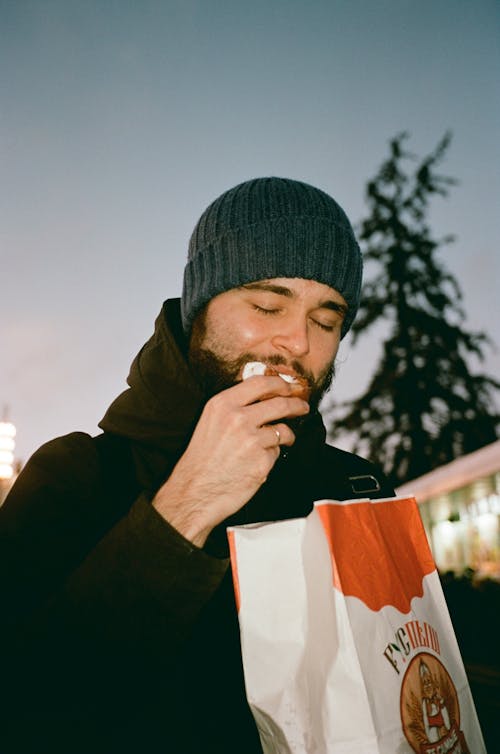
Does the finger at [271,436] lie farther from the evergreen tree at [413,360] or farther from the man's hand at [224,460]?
the evergreen tree at [413,360]

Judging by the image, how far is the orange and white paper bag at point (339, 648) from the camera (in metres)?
1.12

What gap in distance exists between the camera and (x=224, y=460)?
3.88 feet

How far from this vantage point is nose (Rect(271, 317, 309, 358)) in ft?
5.68

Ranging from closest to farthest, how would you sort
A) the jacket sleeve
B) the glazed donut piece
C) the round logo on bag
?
the jacket sleeve, the round logo on bag, the glazed donut piece

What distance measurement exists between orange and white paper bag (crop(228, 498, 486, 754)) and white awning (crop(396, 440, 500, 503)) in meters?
8.19

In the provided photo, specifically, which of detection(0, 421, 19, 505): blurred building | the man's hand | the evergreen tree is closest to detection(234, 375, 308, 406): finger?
the man's hand

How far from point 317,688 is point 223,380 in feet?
3.19

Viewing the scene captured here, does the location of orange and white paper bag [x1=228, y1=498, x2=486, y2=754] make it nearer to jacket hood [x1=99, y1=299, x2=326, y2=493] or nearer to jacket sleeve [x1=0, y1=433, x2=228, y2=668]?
jacket sleeve [x1=0, y1=433, x2=228, y2=668]

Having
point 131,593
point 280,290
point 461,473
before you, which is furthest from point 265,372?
point 461,473

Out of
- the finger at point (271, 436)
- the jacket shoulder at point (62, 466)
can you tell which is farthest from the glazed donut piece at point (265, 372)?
the jacket shoulder at point (62, 466)

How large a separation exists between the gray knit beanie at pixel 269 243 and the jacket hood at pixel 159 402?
27 centimetres

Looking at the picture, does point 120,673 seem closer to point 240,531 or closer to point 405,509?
point 240,531

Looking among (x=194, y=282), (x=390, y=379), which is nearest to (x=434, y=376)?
(x=390, y=379)

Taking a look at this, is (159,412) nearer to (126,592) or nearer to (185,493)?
(185,493)
